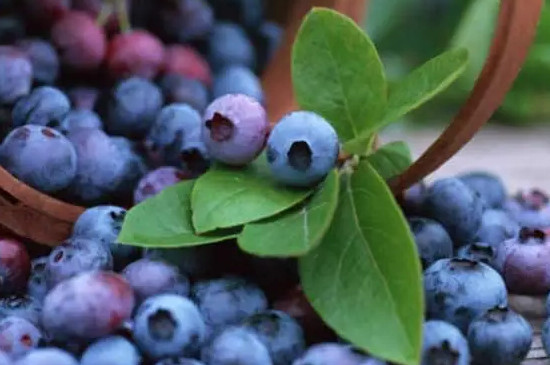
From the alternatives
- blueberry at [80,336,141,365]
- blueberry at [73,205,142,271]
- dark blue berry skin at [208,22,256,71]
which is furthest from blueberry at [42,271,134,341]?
dark blue berry skin at [208,22,256,71]

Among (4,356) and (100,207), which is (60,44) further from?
(4,356)

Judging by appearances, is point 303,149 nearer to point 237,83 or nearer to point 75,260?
point 75,260

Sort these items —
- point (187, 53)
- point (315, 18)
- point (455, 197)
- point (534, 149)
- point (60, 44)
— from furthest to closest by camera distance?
point (534, 149) → point (187, 53) → point (60, 44) → point (455, 197) → point (315, 18)

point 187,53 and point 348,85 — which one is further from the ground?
point 348,85

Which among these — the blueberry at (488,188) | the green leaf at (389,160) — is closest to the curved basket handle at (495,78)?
the green leaf at (389,160)

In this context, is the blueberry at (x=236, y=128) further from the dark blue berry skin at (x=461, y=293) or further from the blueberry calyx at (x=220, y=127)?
the dark blue berry skin at (x=461, y=293)

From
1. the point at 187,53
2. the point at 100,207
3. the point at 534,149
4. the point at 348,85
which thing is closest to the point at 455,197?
the point at 348,85
